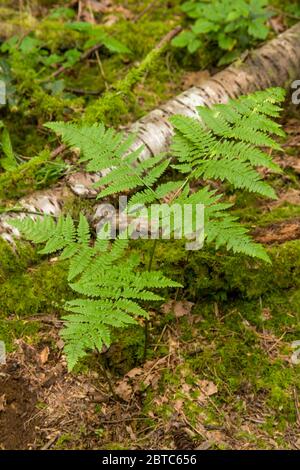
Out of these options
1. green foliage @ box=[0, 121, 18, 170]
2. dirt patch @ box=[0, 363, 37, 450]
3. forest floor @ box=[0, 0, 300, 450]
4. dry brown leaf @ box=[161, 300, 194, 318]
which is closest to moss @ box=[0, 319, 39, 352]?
forest floor @ box=[0, 0, 300, 450]

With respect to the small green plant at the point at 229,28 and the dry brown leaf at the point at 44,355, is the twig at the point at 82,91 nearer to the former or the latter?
the small green plant at the point at 229,28

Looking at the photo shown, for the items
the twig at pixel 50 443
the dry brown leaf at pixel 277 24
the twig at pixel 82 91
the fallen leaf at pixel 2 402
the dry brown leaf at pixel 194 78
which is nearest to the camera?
the twig at pixel 50 443

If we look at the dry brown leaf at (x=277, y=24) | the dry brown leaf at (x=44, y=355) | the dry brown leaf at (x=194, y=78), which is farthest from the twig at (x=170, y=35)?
the dry brown leaf at (x=44, y=355)

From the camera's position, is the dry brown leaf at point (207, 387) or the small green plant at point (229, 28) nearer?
the dry brown leaf at point (207, 387)

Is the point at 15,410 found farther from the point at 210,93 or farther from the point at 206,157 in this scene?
the point at 210,93
